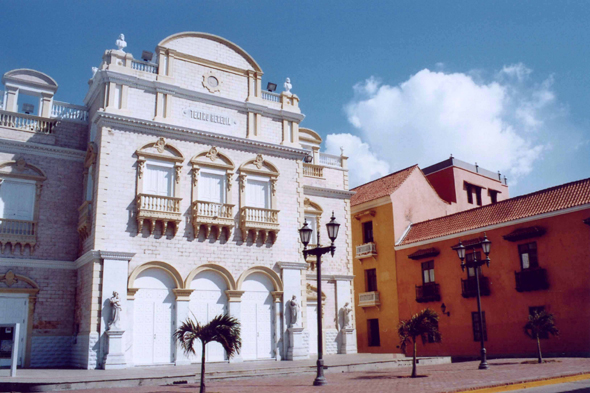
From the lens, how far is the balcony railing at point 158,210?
2220 cm

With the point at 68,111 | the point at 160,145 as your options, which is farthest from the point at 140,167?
the point at 68,111

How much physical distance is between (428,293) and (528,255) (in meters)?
6.52

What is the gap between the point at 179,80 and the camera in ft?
82.0

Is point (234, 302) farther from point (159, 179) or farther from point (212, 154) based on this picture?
point (212, 154)

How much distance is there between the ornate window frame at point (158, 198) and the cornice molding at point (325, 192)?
8640 mm

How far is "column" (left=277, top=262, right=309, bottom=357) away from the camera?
24.8 metres

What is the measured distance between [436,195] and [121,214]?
22197 mm

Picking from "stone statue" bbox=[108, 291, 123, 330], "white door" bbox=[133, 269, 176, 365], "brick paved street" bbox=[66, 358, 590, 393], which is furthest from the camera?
"white door" bbox=[133, 269, 176, 365]

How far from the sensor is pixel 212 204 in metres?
24.0

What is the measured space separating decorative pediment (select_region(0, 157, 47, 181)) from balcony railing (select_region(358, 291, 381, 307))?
20.0 meters

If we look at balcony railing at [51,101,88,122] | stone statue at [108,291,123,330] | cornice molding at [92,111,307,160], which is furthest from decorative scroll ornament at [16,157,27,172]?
stone statue at [108,291,123,330]

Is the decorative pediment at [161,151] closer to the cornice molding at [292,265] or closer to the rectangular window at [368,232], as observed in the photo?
the cornice molding at [292,265]

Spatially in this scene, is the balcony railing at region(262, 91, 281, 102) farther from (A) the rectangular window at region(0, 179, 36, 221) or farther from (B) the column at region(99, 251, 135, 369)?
(A) the rectangular window at region(0, 179, 36, 221)

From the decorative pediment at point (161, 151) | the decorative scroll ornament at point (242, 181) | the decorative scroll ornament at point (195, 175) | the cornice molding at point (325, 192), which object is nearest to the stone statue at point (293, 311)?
the decorative scroll ornament at point (242, 181)
